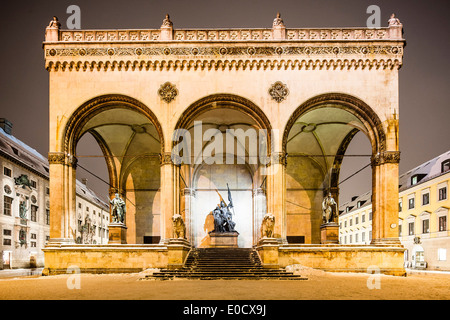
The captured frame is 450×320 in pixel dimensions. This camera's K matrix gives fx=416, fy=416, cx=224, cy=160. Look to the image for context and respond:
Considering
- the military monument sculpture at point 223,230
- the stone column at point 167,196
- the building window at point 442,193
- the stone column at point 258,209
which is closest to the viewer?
the stone column at point 167,196

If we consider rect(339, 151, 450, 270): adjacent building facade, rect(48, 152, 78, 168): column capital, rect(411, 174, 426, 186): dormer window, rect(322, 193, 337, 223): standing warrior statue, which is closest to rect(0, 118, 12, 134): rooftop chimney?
rect(48, 152, 78, 168): column capital

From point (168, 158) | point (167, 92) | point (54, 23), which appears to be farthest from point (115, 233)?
point (54, 23)

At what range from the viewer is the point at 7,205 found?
33.7 metres

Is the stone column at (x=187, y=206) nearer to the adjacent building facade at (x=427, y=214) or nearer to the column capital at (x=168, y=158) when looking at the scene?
the column capital at (x=168, y=158)

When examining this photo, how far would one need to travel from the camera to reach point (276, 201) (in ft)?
67.1

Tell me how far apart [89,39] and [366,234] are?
46.1 metres

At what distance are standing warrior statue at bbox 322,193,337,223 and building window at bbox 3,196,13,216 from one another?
2472 centimetres

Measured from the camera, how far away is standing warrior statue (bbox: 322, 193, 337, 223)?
26.0 metres

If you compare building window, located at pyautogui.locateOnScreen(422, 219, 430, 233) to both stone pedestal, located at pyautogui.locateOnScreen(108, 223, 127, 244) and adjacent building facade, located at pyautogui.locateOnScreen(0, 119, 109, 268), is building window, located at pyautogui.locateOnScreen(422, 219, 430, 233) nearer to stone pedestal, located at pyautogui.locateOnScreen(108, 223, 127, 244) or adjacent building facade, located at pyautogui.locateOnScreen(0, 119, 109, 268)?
stone pedestal, located at pyautogui.locateOnScreen(108, 223, 127, 244)

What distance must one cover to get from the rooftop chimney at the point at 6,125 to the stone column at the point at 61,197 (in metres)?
22.0

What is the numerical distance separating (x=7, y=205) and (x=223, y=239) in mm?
19226

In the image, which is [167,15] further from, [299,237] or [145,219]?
[299,237]

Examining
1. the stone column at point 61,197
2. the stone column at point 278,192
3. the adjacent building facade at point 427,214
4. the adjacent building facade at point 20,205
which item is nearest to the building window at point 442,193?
the adjacent building facade at point 427,214

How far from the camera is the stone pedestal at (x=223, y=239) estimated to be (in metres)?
25.7
